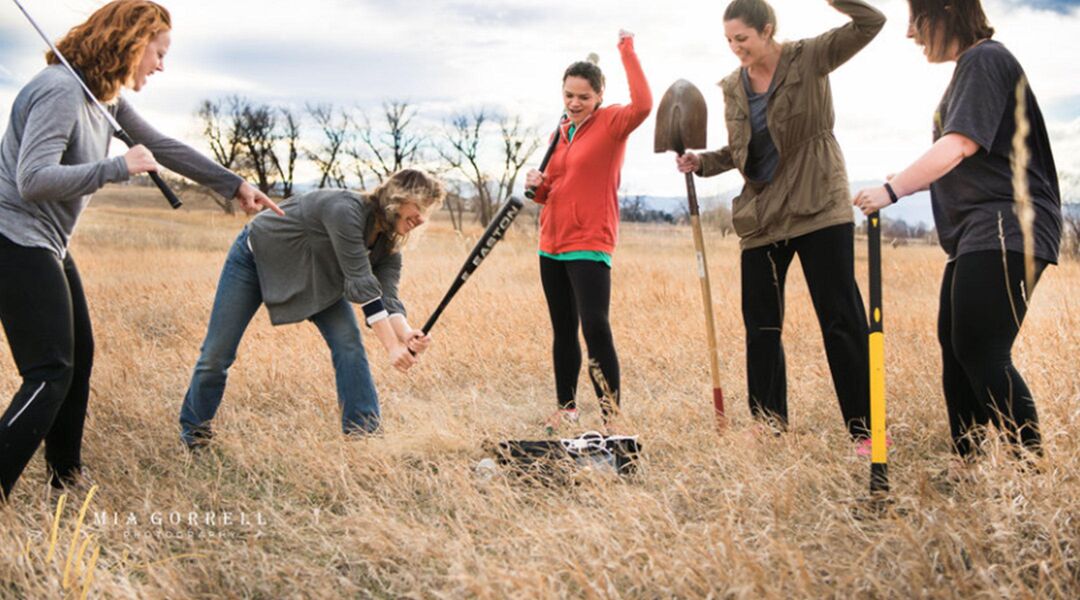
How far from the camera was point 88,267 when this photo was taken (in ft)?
42.7

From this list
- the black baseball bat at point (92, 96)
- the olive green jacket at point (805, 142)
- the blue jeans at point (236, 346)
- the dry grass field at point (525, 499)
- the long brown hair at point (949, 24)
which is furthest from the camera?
the blue jeans at point (236, 346)

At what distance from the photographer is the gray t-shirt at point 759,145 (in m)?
3.41

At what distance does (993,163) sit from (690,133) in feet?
4.62

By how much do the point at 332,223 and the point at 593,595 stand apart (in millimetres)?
2207

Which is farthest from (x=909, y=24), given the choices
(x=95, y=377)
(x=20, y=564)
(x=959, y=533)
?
(x=95, y=377)

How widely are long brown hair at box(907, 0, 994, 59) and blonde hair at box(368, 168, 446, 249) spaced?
207 cm

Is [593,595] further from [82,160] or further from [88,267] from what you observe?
[88,267]

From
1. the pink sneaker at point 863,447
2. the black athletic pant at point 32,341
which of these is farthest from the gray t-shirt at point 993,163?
the black athletic pant at point 32,341

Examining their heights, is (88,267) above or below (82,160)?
below

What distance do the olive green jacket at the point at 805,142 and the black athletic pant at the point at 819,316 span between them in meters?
0.09

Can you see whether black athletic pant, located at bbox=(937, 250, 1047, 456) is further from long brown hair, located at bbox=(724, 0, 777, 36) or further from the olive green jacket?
long brown hair, located at bbox=(724, 0, 777, 36)

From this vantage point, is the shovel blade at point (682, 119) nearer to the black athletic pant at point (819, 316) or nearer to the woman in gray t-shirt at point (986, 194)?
the black athletic pant at point (819, 316)

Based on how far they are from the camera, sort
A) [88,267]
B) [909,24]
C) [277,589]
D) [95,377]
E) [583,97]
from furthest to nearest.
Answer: [88,267] → [95,377] → [583,97] → [909,24] → [277,589]

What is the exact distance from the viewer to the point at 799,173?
3.32m
